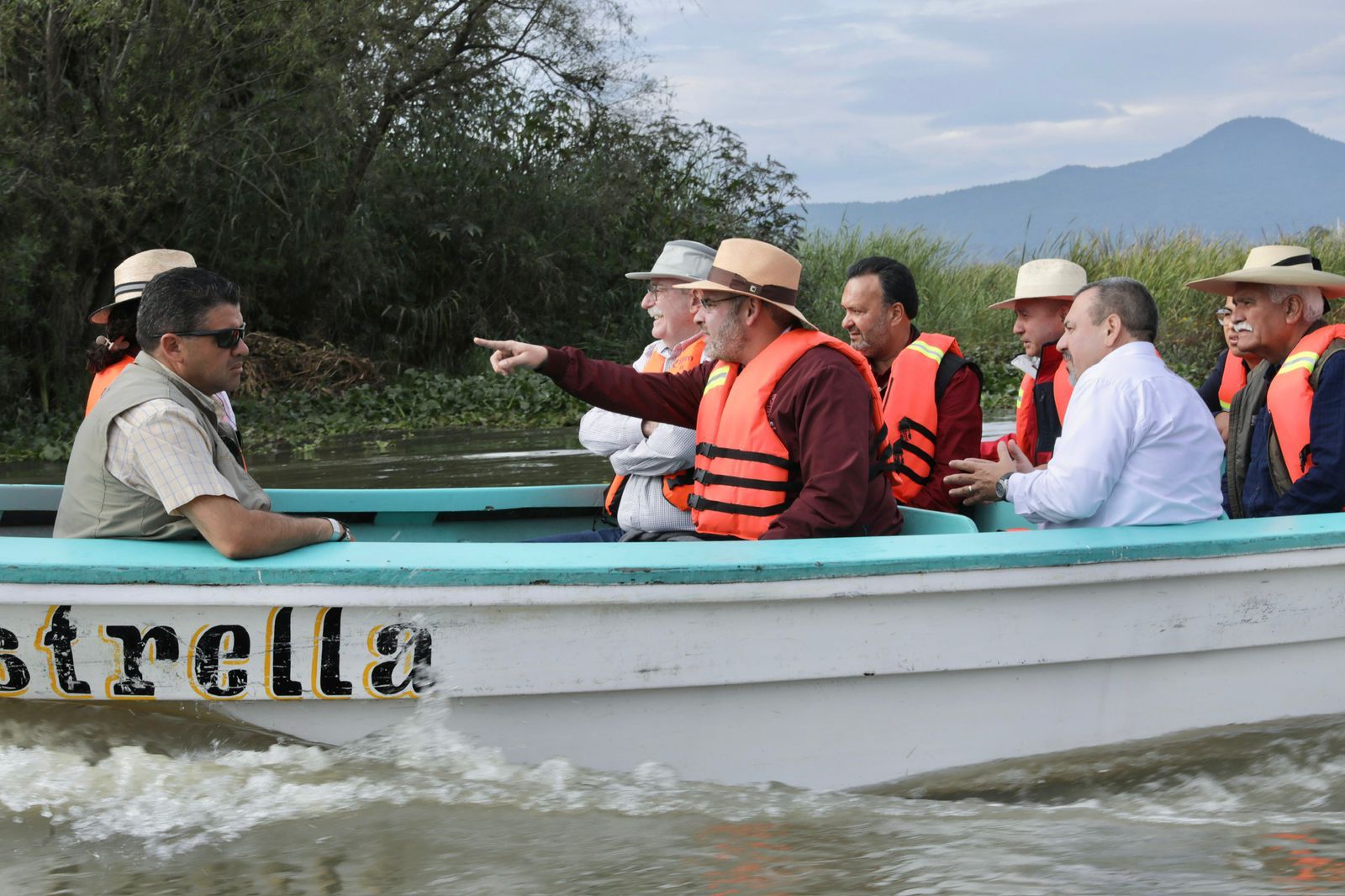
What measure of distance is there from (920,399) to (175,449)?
2137mm

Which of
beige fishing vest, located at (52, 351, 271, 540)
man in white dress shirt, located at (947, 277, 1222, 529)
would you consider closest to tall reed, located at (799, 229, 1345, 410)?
man in white dress shirt, located at (947, 277, 1222, 529)

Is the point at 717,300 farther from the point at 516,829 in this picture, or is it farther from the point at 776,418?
the point at 516,829

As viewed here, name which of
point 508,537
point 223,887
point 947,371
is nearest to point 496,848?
point 223,887

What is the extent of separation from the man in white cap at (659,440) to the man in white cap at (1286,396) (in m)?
1.58

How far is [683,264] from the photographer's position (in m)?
4.00

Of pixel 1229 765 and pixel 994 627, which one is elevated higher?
pixel 994 627

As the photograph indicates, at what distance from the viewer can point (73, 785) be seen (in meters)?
2.93

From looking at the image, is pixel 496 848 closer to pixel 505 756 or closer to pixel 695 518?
pixel 505 756

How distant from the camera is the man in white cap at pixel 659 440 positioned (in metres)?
3.63

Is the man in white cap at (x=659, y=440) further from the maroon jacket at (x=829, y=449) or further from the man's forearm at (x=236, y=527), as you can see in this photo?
the man's forearm at (x=236, y=527)

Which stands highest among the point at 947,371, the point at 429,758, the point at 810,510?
the point at 947,371

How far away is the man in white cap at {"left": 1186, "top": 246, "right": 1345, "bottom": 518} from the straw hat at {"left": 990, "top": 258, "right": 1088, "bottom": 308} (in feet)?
1.32

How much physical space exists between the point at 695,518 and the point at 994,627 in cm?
82

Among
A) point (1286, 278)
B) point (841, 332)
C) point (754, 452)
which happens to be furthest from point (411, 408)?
point (1286, 278)
